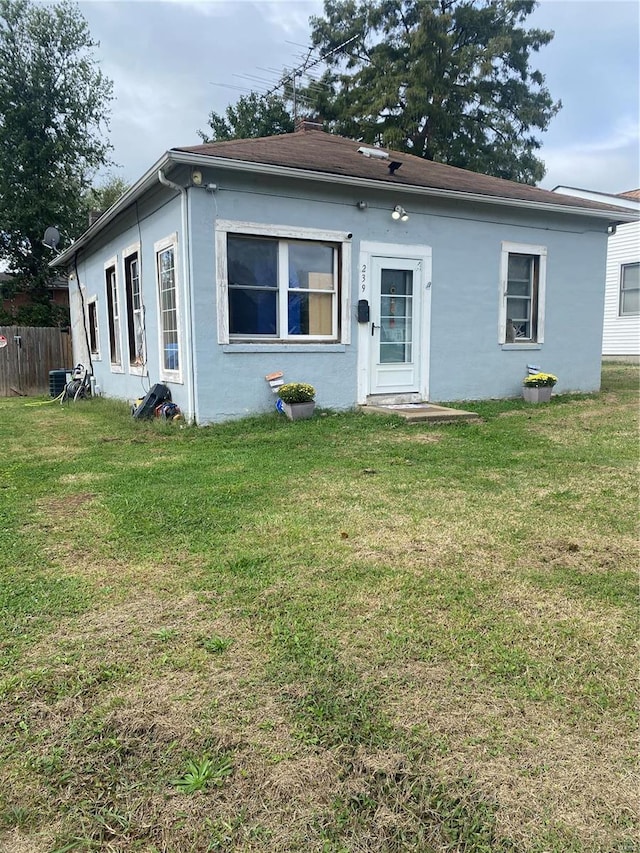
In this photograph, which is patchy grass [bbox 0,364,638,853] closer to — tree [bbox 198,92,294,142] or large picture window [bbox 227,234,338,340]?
large picture window [bbox 227,234,338,340]

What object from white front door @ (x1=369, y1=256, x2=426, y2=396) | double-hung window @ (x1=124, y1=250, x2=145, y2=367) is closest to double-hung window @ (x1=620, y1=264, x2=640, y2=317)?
white front door @ (x1=369, y1=256, x2=426, y2=396)

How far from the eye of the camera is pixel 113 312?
11.3 m

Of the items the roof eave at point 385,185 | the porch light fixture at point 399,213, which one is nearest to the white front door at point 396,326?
the porch light fixture at point 399,213

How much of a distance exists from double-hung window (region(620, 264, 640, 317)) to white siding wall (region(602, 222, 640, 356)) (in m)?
0.11

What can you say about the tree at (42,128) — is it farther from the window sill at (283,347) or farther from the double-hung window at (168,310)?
the window sill at (283,347)

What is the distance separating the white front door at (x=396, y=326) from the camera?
8344mm

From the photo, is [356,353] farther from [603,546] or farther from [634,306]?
[634,306]

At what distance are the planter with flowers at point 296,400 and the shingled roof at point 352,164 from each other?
2790mm

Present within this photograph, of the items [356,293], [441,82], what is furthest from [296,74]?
[356,293]

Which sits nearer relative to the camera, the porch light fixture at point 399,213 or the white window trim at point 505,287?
the porch light fixture at point 399,213

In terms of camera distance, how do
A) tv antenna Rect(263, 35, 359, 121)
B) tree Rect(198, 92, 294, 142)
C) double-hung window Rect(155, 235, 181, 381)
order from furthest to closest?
tree Rect(198, 92, 294, 142)
tv antenna Rect(263, 35, 359, 121)
double-hung window Rect(155, 235, 181, 381)

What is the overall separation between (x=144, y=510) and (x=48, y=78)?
20.6m

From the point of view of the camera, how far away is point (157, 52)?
41.1ft

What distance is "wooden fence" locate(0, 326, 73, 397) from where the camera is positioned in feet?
47.8
